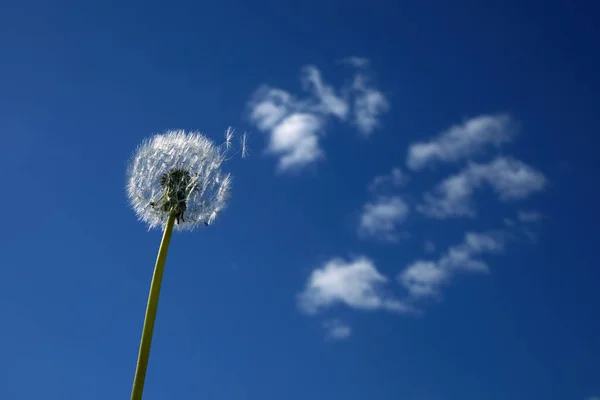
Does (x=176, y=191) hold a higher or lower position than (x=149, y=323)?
higher

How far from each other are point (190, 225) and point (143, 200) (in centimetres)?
158

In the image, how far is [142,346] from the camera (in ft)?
42.7

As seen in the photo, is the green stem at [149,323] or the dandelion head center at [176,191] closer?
the green stem at [149,323]

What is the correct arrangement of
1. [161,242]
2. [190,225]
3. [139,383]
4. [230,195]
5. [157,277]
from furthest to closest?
[230,195]
[190,225]
[161,242]
[157,277]
[139,383]

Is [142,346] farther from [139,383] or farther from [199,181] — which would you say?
[199,181]

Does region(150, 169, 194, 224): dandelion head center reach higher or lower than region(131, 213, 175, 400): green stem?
higher

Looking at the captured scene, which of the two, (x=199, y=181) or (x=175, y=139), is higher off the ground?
(x=175, y=139)

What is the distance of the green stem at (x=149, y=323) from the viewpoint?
1266 centimetres

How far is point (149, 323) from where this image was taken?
1315cm

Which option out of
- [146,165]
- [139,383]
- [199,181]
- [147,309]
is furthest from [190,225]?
[139,383]

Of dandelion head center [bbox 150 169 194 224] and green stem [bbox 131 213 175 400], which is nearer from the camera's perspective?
green stem [bbox 131 213 175 400]

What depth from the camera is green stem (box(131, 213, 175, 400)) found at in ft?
41.5

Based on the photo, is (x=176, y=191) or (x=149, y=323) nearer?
(x=149, y=323)

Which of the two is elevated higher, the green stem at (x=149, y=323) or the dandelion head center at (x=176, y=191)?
the dandelion head center at (x=176, y=191)
